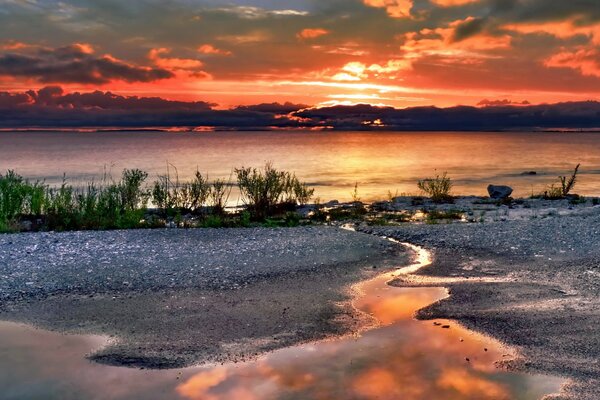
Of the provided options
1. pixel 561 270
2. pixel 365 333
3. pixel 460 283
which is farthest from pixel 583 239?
pixel 365 333

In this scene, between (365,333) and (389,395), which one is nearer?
(389,395)

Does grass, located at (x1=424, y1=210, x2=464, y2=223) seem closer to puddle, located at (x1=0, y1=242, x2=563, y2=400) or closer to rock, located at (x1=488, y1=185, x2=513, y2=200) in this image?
rock, located at (x1=488, y1=185, x2=513, y2=200)

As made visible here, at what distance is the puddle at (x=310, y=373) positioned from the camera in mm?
8312

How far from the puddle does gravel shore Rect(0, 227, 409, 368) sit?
45 cm

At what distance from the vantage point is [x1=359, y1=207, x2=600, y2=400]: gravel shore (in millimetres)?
9594

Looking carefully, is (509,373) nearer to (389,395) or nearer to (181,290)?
(389,395)

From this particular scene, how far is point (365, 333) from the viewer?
10.7 metres

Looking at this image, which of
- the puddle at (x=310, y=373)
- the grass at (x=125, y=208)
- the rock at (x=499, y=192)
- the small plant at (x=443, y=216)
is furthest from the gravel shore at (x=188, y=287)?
the rock at (x=499, y=192)

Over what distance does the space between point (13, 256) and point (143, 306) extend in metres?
5.92

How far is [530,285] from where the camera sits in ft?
45.1

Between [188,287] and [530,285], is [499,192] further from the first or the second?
[188,287]

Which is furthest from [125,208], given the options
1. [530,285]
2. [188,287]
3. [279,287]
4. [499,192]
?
[499,192]

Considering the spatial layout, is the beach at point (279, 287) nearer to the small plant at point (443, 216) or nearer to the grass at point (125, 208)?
the grass at point (125, 208)

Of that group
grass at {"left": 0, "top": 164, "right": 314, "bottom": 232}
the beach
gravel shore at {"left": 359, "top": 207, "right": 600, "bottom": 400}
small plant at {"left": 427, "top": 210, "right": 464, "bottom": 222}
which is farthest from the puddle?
small plant at {"left": 427, "top": 210, "right": 464, "bottom": 222}
